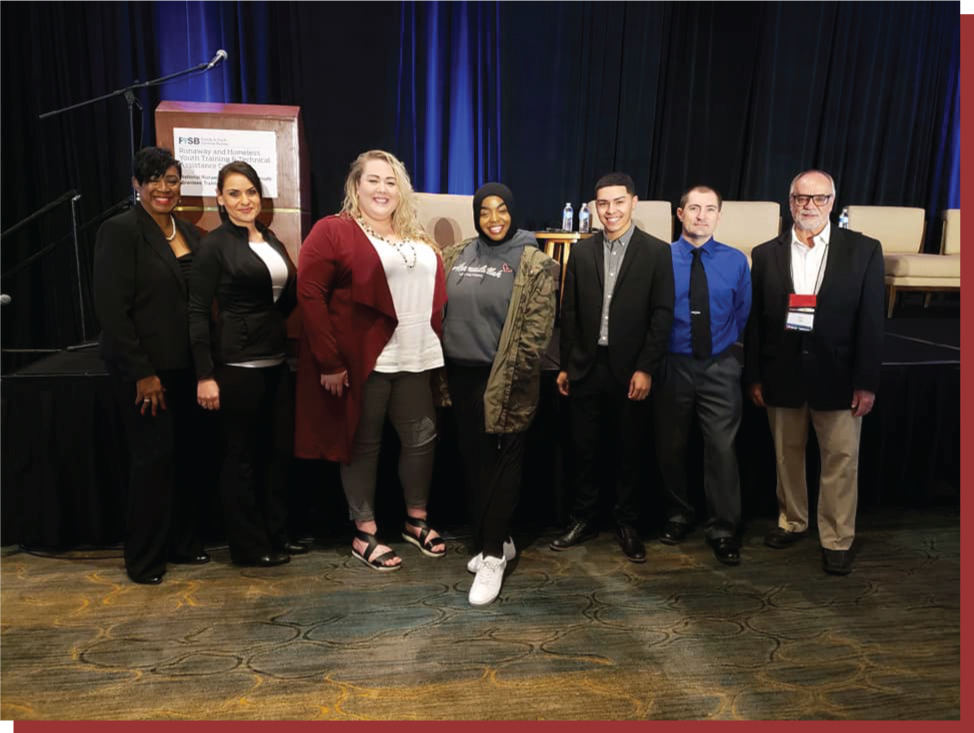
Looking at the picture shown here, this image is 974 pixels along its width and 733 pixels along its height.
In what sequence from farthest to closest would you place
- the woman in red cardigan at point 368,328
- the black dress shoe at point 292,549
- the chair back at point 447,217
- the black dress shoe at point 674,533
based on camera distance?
the chair back at point 447,217 < the black dress shoe at point 674,533 < the black dress shoe at point 292,549 < the woman in red cardigan at point 368,328

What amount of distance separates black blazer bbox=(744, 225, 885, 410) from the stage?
1.38 ft

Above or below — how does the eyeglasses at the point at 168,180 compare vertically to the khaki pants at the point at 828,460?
above

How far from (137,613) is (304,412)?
781 mm

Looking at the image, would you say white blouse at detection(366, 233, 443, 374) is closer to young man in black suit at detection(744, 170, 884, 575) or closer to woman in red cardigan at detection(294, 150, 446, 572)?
woman in red cardigan at detection(294, 150, 446, 572)

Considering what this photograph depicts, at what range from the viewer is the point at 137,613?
205cm

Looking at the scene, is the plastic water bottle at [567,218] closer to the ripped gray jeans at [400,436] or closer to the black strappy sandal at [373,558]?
→ the ripped gray jeans at [400,436]

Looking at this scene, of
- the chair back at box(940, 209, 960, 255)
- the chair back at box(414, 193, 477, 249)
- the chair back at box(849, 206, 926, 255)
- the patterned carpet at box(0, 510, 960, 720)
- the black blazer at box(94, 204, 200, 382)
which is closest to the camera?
the patterned carpet at box(0, 510, 960, 720)

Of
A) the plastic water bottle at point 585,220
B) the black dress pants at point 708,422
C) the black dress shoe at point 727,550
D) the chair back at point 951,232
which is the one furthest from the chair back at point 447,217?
the chair back at point 951,232

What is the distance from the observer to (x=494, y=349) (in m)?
2.14

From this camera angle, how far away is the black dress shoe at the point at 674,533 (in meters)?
2.57

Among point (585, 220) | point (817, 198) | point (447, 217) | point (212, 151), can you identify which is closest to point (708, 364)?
point (817, 198)

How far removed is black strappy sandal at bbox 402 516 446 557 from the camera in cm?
245

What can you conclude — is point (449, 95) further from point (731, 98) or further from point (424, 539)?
point (424, 539)

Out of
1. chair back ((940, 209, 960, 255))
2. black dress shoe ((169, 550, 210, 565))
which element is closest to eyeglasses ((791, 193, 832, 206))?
black dress shoe ((169, 550, 210, 565))
